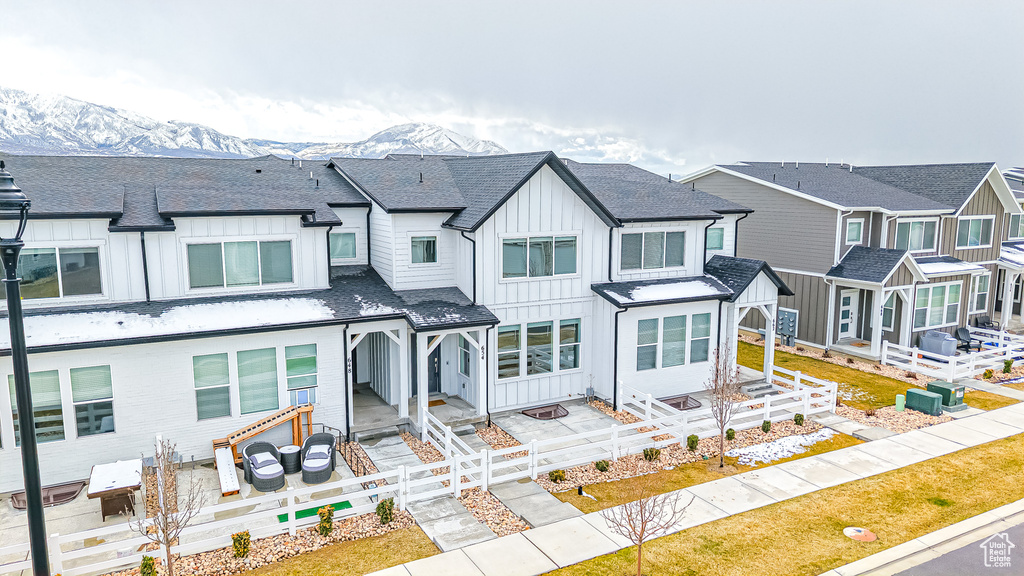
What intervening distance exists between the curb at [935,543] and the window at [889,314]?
15.0m

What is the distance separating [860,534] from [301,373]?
43.4ft

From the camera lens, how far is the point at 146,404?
14516mm

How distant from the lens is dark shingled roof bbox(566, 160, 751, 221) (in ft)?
68.6

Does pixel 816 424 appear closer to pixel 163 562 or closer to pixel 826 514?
pixel 826 514

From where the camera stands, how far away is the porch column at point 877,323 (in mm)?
25578

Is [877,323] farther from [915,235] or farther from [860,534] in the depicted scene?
[860,534]

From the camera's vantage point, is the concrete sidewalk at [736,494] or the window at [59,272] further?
the window at [59,272]

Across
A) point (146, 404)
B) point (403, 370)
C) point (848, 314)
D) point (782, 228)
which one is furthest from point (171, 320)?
point (848, 314)

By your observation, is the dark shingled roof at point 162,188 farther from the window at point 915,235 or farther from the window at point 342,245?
the window at point 915,235

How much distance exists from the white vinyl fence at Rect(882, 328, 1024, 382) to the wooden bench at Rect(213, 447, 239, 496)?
77.3 feet

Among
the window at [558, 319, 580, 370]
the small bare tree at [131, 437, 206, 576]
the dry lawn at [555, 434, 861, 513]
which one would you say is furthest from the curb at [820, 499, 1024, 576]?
the small bare tree at [131, 437, 206, 576]

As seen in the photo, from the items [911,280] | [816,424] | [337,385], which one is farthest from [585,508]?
[911,280]

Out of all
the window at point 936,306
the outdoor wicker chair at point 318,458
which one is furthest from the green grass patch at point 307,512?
the window at point 936,306

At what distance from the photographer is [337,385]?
651 inches
